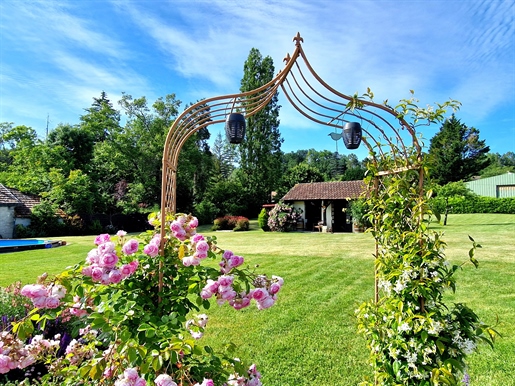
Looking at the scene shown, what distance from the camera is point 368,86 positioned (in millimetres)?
2486

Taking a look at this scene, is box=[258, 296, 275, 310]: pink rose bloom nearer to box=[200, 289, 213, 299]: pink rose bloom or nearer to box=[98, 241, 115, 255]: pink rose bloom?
box=[200, 289, 213, 299]: pink rose bloom

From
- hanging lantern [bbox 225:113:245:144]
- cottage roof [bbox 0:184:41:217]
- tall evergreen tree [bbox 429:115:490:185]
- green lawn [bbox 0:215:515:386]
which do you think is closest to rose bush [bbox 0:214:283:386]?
hanging lantern [bbox 225:113:245:144]

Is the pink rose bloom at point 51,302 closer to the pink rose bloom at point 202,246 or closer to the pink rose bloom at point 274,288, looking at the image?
the pink rose bloom at point 202,246

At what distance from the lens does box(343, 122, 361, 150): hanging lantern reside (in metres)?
2.47

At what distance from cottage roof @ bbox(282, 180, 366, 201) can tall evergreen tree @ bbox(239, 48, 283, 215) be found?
6.19 metres

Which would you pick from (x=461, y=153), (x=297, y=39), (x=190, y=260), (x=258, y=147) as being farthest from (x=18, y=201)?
(x=461, y=153)

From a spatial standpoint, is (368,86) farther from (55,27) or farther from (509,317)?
(55,27)

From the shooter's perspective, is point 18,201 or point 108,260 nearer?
point 108,260

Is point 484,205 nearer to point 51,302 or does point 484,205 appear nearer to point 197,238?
point 197,238

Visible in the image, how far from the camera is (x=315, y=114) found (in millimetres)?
2674

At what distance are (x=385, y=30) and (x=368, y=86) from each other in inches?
78.7

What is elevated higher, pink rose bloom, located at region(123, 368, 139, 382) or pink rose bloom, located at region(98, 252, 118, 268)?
pink rose bloom, located at region(98, 252, 118, 268)

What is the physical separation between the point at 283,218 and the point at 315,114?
54.0 feet

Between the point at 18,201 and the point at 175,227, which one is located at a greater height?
the point at 18,201
